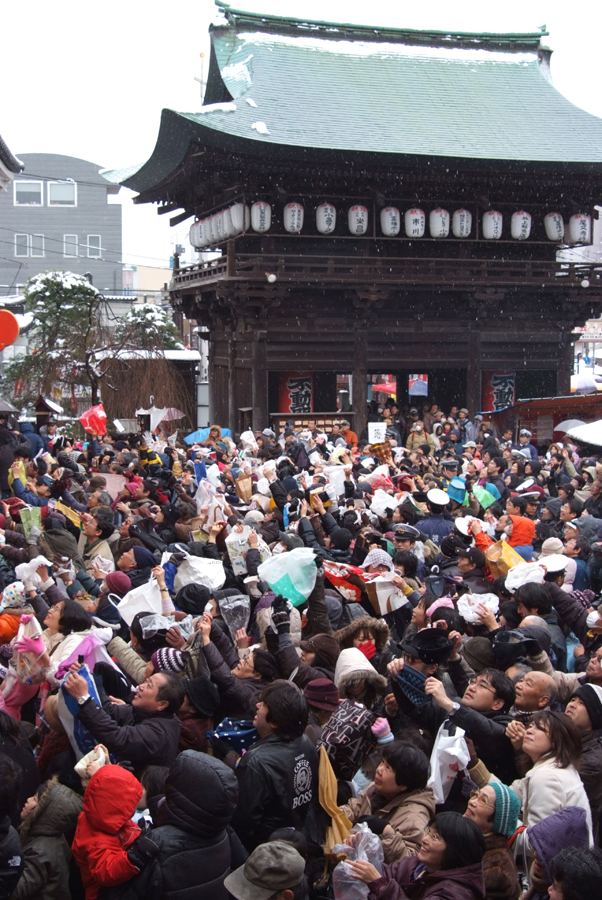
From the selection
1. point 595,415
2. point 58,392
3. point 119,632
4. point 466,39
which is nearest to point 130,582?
point 119,632

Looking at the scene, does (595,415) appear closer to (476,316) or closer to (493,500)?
(476,316)

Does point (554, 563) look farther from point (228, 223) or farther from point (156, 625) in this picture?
point (228, 223)

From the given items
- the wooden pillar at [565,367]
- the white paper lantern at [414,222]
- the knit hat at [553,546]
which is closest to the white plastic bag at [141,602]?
the knit hat at [553,546]

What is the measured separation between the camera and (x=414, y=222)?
62.2 ft

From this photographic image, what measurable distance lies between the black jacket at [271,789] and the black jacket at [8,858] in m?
0.80

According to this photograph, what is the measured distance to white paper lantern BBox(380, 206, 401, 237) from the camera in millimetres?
18859

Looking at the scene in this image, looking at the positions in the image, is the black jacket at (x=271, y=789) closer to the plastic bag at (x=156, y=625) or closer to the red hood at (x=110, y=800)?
the red hood at (x=110, y=800)

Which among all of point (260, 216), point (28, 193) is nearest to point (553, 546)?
point (260, 216)

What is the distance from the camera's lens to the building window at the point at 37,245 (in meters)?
40.2

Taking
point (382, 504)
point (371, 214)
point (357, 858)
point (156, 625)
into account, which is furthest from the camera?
point (371, 214)

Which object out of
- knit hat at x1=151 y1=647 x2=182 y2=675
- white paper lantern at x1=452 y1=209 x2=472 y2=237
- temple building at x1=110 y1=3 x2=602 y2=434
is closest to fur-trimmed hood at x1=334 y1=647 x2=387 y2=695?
knit hat at x1=151 y1=647 x2=182 y2=675

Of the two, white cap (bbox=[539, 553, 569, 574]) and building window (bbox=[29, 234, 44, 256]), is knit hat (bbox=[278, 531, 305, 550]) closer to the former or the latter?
white cap (bbox=[539, 553, 569, 574])

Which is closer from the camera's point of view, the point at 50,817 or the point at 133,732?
the point at 50,817

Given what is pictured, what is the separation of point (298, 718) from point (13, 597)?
2.00 metres
